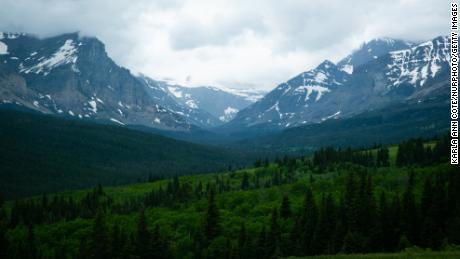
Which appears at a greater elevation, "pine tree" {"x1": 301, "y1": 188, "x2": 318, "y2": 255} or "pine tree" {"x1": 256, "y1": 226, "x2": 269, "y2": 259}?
"pine tree" {"x1": 301, "y1": 188, "x2": 318, "y2": 255}

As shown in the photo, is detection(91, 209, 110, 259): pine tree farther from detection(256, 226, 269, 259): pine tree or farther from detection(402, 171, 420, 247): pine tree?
detection(402, 171, 420, 247): pine tree

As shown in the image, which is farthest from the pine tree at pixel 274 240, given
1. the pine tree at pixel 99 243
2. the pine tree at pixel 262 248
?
the pine tree at pixel 99 243

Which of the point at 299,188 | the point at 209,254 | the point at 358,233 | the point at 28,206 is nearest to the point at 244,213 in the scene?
the point at 299,188

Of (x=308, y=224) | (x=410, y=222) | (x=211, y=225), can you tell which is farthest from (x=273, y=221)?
(x=410, y=222)

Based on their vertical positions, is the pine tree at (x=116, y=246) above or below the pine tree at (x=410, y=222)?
below

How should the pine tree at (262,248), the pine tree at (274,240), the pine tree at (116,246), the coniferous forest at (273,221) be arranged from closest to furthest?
the coniferous forest at (273,221), the pine tree at (262,248), the pine tree at (274,240), the pine tree at (116,246)

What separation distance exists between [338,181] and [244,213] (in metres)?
35.1

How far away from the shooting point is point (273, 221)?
121 meters

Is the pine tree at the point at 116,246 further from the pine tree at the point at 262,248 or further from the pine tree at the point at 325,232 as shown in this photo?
the pine tree at the point at 325,232

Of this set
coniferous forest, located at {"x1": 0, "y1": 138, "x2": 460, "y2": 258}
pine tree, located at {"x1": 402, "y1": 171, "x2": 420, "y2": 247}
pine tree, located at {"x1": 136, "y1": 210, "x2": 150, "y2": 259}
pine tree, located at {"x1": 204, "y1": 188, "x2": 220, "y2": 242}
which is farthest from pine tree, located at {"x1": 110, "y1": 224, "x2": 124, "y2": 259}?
pine tree, located at {"x1": 402, "y1": 171, "x2": 420, "y2": 247}

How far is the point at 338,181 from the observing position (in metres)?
179

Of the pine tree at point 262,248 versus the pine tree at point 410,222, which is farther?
the pine tree at point 262,248

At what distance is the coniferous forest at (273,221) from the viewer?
104 m

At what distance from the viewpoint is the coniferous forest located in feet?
341
